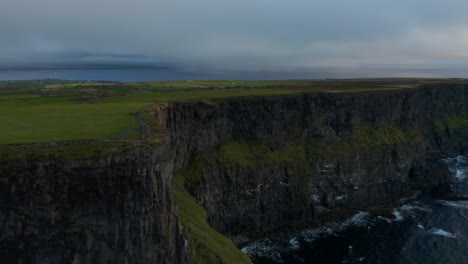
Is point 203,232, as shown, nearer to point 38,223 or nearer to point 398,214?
point 38,223

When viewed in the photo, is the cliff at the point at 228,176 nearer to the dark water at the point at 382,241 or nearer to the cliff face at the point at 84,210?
the cliff face at the point at 84,210

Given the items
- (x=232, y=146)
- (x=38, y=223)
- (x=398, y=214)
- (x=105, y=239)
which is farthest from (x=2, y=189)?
(x=398, y=214)

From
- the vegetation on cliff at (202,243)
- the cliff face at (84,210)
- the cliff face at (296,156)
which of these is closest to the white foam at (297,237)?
the cliff face at (296,156)

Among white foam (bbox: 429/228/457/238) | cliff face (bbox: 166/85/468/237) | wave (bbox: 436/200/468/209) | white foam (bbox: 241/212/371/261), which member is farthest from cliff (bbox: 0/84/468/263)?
white foam (bbox: 429/228/457/238)

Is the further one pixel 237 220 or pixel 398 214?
pixel 398 214

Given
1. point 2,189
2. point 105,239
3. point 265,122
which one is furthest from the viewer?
point 265,122

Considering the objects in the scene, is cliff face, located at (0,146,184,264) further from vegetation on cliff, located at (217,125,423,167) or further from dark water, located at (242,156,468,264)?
vegetation on cliff, located at (217,125,423,167)
